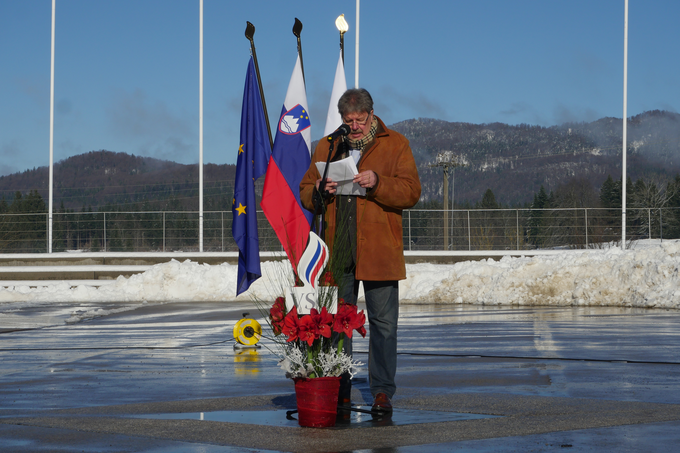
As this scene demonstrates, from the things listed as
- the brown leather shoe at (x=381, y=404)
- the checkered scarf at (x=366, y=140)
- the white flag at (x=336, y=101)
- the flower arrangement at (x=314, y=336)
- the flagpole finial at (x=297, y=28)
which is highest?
the flagpole finial at (x=297, y=28)

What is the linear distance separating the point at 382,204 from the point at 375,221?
0.39ft

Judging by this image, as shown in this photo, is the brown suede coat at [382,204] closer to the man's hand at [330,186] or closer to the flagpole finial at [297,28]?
the man's hand at [330,186]

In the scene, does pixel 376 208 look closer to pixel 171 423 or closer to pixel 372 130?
pixel 372 130

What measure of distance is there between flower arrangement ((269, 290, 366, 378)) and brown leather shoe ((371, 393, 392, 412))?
0.31m

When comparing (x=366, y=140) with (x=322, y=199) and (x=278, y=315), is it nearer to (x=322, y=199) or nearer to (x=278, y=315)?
(x=322, y=199)

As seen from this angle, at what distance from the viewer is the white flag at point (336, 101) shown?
10.7m

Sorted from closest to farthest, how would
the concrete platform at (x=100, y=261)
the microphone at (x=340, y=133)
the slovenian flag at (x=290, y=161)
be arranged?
the microphone at (x=340, y=133)
the slovenian flag at (x=290, y=161)
the concrete platform at (x=100, y=261)

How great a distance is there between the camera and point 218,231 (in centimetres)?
2609

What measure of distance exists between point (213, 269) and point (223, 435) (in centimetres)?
1608

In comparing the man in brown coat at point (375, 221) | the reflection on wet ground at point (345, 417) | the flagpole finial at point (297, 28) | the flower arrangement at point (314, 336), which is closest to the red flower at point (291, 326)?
the flower arrangement at point (314, 336)

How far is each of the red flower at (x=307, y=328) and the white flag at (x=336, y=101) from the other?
6.32m

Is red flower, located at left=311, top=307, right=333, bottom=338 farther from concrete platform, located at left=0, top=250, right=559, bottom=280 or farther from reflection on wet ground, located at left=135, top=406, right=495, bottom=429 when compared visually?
concrete platform, located at left=0, top=250, right=559, bottom=280

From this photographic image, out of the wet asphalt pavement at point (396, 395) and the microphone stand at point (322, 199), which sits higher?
the microphone stand at point (322, 199)

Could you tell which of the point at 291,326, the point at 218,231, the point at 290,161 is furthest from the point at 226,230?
the point at 291,326
